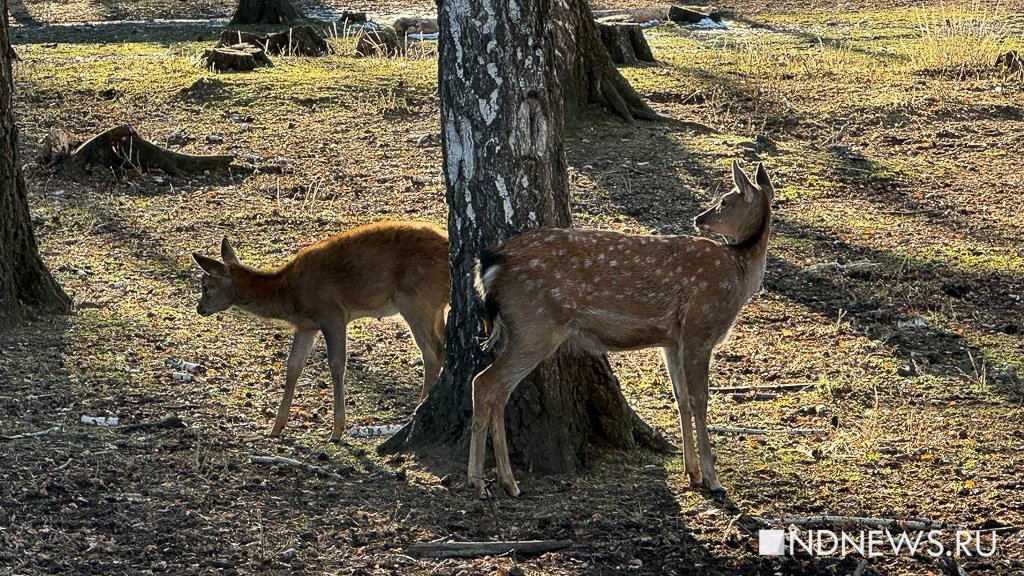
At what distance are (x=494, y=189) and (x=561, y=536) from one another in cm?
178

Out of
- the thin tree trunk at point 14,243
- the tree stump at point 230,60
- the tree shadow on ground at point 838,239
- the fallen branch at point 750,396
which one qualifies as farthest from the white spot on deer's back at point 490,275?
the tree stump at point 230,60

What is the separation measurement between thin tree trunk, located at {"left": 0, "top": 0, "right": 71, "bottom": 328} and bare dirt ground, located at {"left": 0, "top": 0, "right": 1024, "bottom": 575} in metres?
0.21

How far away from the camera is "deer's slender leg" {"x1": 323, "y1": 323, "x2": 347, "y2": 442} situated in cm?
783

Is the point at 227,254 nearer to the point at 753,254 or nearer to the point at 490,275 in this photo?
the point at 490,275

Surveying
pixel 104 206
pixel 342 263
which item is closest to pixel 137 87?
pixel 104 206

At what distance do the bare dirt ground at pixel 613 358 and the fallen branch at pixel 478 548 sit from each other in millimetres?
95

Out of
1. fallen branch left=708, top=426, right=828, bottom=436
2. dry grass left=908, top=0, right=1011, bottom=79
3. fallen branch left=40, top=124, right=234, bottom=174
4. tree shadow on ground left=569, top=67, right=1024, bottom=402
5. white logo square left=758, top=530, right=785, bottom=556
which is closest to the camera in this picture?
white logo square left=758, top=530, right=785, bottom=556

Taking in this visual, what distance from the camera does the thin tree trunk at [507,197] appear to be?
676cm

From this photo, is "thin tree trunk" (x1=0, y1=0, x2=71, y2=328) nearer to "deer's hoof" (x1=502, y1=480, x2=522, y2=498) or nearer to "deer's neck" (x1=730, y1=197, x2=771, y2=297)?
"deer's hoof" (x1=502, y1=480, x2=522, y2=498)

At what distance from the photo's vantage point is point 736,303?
277 inches

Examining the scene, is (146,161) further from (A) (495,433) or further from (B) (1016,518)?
(B) (1016,518)

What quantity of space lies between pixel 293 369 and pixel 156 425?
1.03m

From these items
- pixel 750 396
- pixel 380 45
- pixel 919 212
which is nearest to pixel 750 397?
pixel 750 396

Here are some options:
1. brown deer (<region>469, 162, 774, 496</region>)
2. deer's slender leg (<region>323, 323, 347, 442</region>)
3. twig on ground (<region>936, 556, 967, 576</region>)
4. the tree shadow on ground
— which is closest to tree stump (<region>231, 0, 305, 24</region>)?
the tree shadow on ground
